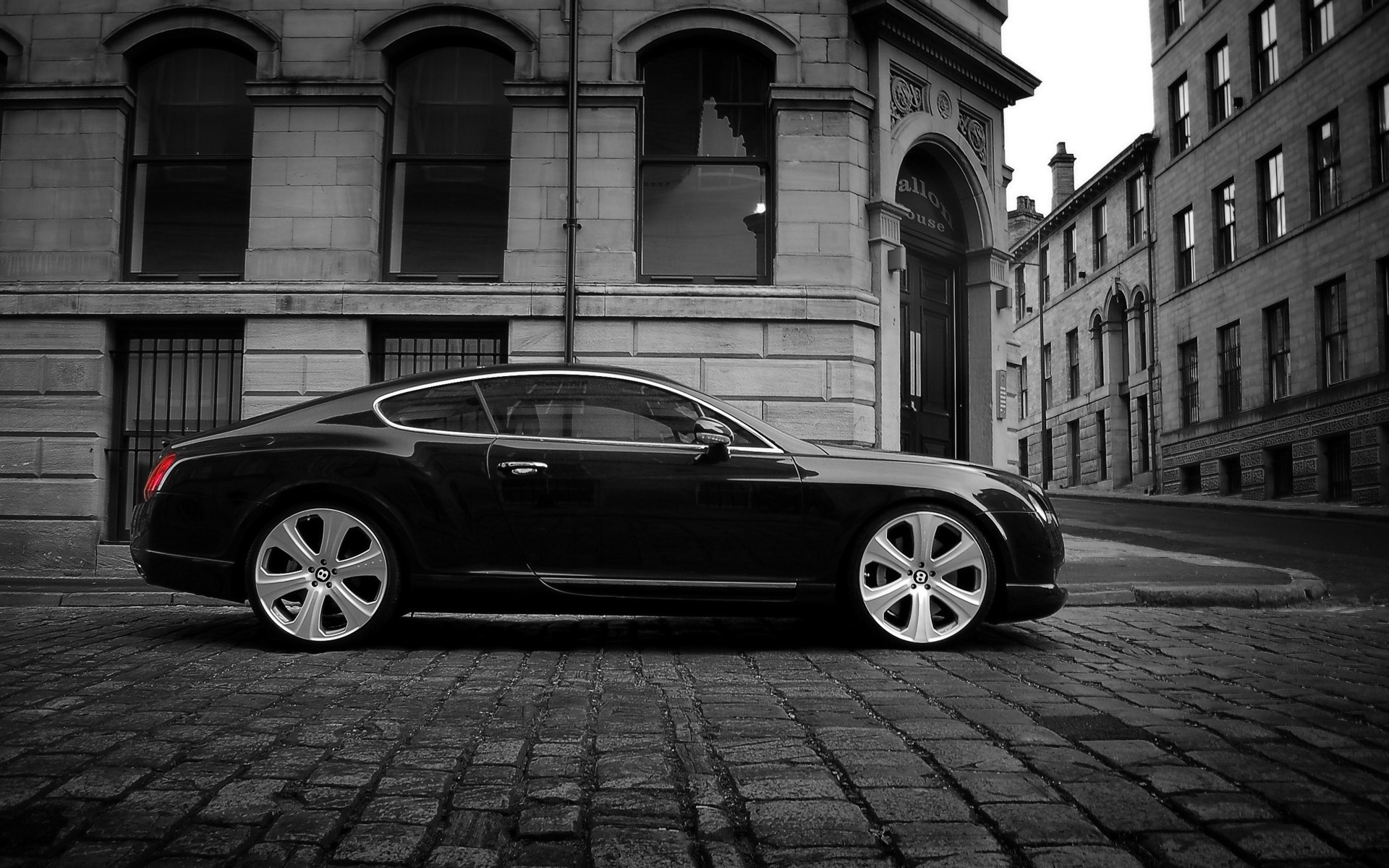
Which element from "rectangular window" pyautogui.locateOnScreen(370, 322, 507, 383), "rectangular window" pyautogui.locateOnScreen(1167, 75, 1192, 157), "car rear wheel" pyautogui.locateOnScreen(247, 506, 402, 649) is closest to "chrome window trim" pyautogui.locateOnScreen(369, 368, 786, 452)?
"car rear wheel" pyautogui.locateOnScreen(247, 506, 402, 649)

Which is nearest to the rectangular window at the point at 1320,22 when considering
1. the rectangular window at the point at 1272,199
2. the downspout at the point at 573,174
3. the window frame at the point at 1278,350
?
the rectangular window at the point at 1272,199

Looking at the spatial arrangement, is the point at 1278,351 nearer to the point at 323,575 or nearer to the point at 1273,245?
the point at 1273,245

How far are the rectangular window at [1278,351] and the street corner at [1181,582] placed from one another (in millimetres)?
19153

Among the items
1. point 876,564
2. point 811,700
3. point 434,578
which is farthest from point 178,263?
point 811,700

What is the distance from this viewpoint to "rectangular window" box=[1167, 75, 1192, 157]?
33.4 metres

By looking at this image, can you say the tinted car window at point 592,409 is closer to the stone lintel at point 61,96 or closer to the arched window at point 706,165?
the arched window at point 706,165

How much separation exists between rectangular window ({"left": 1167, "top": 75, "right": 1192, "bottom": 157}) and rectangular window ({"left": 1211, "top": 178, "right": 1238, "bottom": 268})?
249 cm

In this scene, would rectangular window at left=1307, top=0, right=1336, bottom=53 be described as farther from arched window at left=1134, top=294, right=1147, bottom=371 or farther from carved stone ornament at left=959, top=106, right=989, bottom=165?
carved stone ornament at left=959, top=106, right=989, bottom=165

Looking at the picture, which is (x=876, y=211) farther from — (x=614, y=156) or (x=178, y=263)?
(x=178, y=263)

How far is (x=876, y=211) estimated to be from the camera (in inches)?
463

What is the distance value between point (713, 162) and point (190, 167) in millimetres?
5484

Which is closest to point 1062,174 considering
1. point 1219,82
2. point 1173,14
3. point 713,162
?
point 1173,14

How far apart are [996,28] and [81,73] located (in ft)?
34.4

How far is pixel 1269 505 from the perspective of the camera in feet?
80.2
